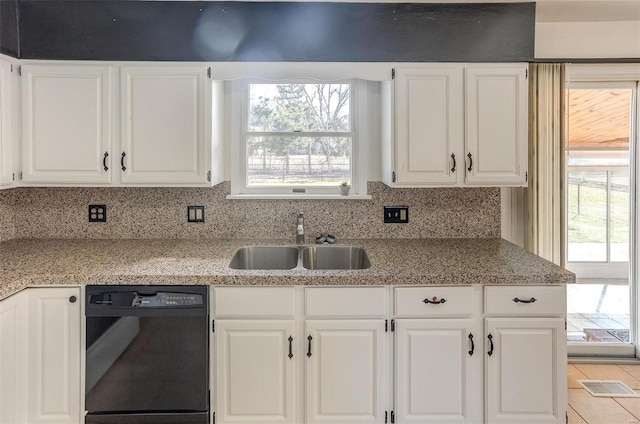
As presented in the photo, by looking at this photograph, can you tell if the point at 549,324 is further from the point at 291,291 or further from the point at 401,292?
the point at 291,291

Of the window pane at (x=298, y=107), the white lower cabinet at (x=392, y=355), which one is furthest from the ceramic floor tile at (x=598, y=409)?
the window pane at (x=298, y=107)

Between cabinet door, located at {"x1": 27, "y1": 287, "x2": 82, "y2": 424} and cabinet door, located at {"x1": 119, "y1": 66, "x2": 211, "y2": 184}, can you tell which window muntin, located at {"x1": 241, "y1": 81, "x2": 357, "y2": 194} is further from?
cabinet door, located at {"x1": 27, "y1": 287, "x2": 82, "y2": 424}

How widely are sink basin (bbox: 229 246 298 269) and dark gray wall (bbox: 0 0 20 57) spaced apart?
5.61ft

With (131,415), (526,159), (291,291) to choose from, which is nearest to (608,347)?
(526,159)

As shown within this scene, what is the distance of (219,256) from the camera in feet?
7.23

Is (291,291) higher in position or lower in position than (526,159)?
lower

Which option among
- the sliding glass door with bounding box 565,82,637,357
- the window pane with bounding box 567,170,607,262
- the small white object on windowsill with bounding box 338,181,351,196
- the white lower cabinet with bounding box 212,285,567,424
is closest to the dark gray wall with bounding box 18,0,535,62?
the small white object on windowsill with bounding box 338,181,351,196

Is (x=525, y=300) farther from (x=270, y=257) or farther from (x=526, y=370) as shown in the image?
(x=270, y=257)

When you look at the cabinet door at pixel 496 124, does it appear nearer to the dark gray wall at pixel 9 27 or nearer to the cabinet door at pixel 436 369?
the cabinet door at pixel 436 369

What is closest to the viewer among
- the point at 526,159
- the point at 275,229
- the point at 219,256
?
the point at 219,256

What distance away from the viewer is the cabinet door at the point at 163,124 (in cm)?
232

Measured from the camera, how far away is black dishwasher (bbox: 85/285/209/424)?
186 cm

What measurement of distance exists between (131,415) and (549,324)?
1987 mm

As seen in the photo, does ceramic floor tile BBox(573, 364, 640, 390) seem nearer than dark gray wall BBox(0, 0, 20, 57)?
No
